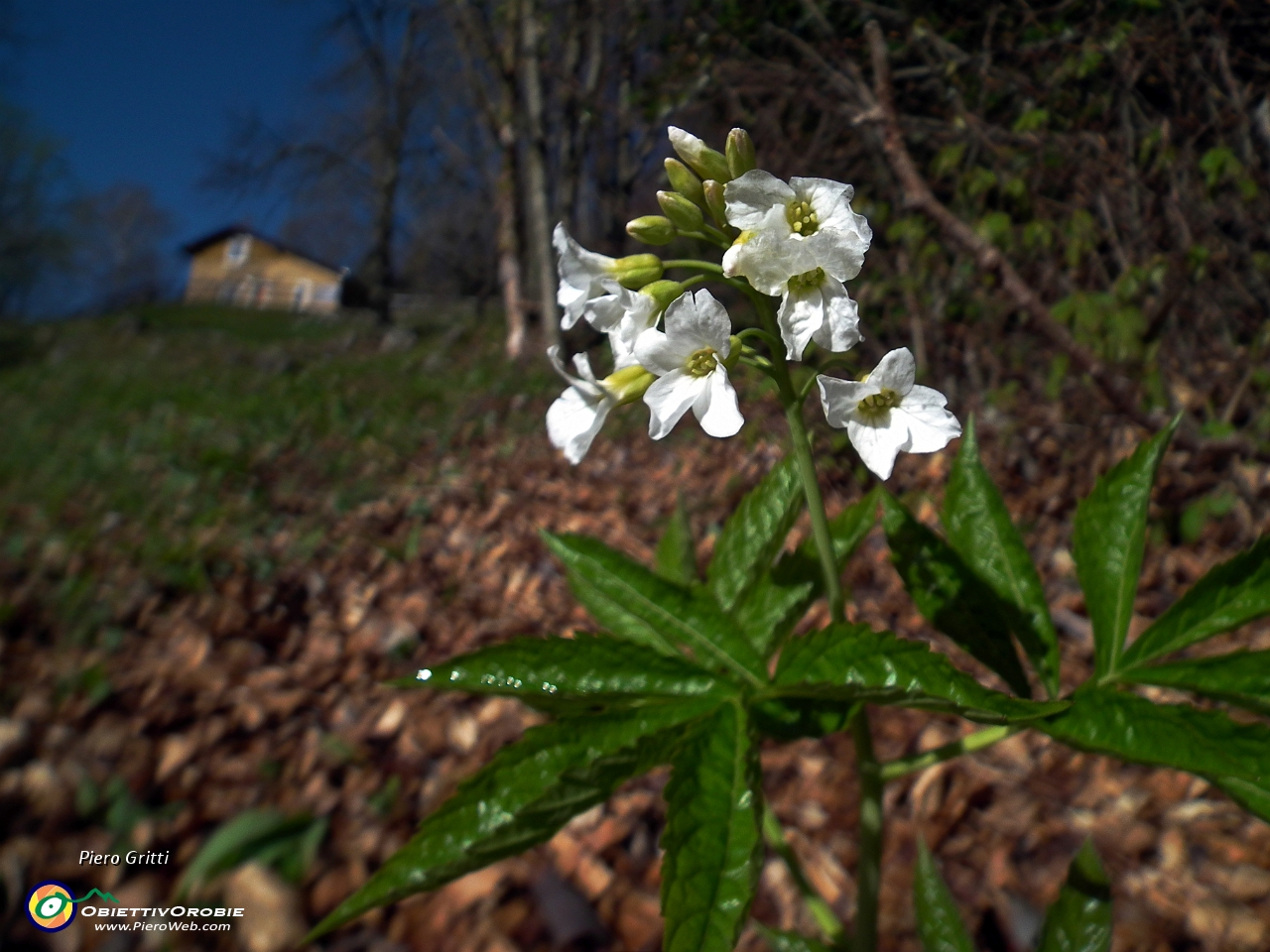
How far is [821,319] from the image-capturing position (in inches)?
38.8

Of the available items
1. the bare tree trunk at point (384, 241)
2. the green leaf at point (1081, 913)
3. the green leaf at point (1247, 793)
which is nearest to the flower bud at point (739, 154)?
the green leaf at point (1247, 793)

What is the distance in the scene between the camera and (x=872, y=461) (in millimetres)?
1031

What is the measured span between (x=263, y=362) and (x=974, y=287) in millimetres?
7855

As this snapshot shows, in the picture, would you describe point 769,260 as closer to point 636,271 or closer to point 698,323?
point 698,323

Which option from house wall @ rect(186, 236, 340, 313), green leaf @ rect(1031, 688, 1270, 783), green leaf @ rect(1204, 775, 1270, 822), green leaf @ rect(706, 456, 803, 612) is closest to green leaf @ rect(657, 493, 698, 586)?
green leaf @ rect(706, 456, 803, 612)

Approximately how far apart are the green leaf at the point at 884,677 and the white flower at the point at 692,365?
0.30 m

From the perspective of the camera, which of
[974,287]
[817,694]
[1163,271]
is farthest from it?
[974,287]

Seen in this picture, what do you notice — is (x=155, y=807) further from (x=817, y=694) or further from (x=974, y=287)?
(x=974, y=287)

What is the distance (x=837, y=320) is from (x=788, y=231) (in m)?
0.13

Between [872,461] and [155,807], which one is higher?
[872,461]

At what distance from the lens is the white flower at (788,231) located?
96cm

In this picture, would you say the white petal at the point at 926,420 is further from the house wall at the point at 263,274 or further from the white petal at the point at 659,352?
the house wall at the point at 263,274

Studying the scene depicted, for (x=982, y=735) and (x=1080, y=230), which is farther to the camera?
(x=1080, y=230)

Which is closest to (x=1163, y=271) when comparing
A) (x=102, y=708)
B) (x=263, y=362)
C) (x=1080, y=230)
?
(x=1080, y=230)
